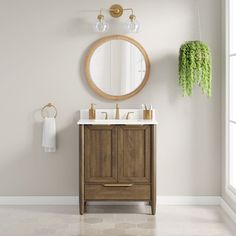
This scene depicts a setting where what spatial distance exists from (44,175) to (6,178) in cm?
41

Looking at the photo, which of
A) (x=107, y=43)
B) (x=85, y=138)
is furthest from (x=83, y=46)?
(x=85, y=138)

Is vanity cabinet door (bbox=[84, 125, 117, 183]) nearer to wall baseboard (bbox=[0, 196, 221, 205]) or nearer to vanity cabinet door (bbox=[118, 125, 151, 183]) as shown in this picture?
vanity cabinet door (bbox=[118, 125, 151, 183])

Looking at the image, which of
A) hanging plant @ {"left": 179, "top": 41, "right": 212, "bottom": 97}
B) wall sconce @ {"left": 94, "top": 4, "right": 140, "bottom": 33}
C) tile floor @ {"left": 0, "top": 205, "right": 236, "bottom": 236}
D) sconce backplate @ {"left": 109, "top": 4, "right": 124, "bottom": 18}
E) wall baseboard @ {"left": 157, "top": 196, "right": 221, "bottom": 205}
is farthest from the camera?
wall baseboard @ {"left": 157, "top": 196, "right": 221, "bottom": 205}

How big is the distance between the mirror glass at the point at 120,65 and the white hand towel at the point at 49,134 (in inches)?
27.6

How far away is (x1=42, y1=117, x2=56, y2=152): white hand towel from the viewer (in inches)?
207

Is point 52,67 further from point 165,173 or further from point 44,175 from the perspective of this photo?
point 165,173

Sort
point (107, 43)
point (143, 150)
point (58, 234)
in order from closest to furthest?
point (58, 234), point (143, 150), point (107, 43)

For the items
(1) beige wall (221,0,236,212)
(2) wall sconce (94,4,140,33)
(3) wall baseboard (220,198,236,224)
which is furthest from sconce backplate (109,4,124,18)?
(3) wall baseboard (220,198,236,224)

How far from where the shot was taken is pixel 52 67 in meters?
5.37

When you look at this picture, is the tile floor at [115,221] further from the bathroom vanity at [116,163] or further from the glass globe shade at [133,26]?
the glass globe shade at [133,26]

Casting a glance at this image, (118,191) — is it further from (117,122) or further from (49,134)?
(49,134)

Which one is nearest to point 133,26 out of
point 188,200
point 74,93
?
point 74,93

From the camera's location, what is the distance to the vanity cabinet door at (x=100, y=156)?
4930 millimetres

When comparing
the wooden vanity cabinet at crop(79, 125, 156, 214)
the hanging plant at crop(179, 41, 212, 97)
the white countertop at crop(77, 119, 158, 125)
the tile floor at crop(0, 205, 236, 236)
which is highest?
the hanging plant at crop(179, 41, 212, 97)
